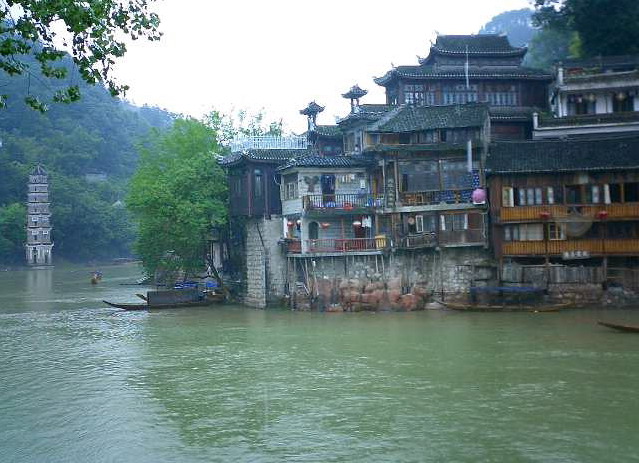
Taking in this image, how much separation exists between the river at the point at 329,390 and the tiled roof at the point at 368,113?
12.7 meters

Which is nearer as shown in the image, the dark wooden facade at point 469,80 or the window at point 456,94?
the dark wooden facade at point 469,80

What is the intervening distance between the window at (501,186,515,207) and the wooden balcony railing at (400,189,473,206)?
160 cm

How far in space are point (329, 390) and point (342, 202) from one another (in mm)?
18050

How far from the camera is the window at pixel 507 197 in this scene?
3356cm

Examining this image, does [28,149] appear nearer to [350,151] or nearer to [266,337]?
[350,151]

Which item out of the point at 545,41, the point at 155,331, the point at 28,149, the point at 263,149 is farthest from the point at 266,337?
the point at 28,149

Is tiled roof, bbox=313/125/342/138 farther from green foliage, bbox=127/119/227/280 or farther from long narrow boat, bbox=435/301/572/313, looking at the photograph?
long narrow boat, bbox=435/301/572/313

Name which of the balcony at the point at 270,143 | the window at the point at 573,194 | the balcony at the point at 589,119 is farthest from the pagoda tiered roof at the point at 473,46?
the window at the point at 573,194

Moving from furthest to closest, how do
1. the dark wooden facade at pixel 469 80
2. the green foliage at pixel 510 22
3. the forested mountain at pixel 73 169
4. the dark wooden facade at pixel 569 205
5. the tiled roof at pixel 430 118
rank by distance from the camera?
the green foliage at pixel 510 22 < the forested mountain at pixel 73 169 < the dark wooden facade at pixel 469 80 < the tiled roof at pixel 430 118 < the dark wooden facade at pixel 569 205

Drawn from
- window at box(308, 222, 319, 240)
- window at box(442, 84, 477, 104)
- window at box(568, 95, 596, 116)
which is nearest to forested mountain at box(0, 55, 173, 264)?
window at box(442, 84, 477, 104)

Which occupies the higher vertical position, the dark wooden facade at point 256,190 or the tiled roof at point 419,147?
the tiled roof at point 419,147

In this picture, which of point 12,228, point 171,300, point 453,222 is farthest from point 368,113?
point 12,228

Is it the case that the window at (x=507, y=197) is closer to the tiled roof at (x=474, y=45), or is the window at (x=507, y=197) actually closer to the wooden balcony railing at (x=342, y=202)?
the wooden balcony railing at (x=342, y=202)

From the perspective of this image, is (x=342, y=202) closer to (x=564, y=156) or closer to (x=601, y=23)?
(x=564, y=156)
